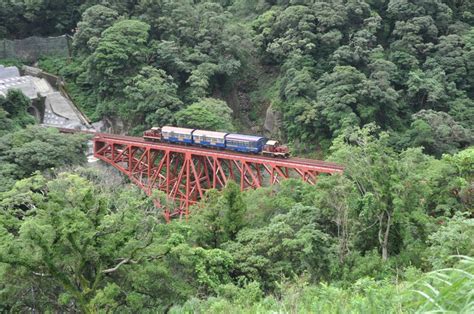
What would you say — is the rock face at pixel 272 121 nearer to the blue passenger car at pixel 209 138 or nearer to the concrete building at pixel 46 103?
the blue passenger car at pixel 209 138

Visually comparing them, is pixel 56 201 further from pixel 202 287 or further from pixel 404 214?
pixel 404 214

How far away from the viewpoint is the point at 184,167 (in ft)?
84.3

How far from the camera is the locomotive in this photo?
79.0ft

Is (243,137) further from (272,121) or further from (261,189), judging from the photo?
(272,121)

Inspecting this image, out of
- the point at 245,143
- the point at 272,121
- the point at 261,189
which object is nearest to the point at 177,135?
the point at 245,143

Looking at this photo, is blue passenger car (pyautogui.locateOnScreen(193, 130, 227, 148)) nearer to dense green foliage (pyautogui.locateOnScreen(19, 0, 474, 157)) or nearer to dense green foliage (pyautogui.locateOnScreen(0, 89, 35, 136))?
dense green foliage (pyautogui.locateOnScreen(19, 0, 474, 157))

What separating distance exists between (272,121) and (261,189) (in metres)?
15.2

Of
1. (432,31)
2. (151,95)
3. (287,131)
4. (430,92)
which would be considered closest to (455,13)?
(432,31)

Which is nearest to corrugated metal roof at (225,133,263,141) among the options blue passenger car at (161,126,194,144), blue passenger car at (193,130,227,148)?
blue passenger car at (193,130,227,148)

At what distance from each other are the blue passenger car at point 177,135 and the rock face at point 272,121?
967cm

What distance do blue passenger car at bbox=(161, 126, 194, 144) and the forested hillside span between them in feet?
8.98

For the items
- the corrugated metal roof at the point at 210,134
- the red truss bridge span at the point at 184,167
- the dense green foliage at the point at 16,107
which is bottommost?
the red truss bridge span at the point at 184,167

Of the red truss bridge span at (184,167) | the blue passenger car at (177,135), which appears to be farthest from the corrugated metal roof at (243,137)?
the blue passenger car at (177,135)

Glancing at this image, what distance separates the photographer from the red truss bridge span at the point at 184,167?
2330 centimetres
